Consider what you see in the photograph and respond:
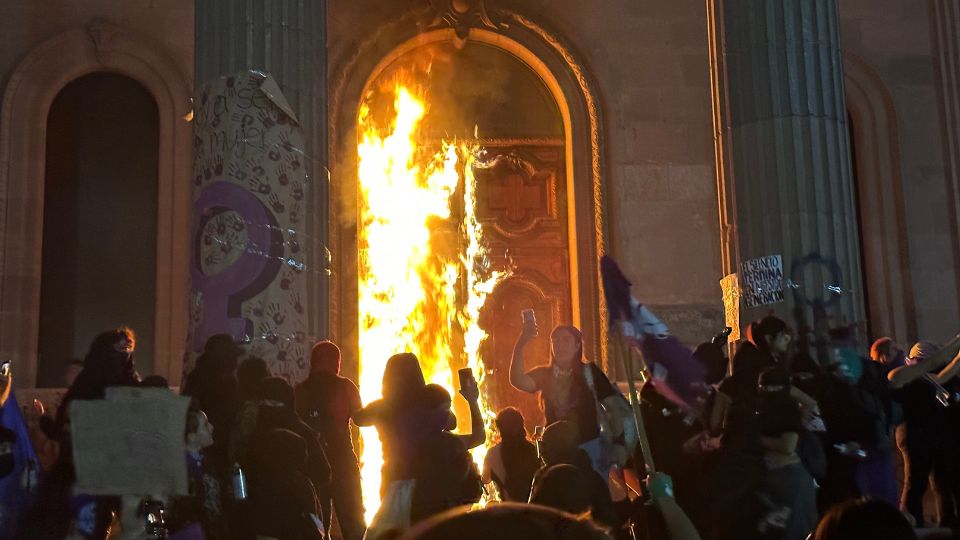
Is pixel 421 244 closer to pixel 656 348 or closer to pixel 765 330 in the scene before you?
pixel 765 330

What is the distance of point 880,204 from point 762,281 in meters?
5.90

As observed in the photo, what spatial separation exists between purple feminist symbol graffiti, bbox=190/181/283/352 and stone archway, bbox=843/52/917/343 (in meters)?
8.90

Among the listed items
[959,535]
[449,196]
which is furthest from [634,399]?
[449,196]

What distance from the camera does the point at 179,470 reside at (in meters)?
6.33

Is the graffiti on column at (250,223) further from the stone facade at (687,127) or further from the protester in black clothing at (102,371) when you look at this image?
the stone facade at (687,127)

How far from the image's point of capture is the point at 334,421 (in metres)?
8.51

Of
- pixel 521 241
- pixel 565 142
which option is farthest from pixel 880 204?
pixel 521 241

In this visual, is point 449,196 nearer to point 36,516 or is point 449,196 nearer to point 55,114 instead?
point 55,114

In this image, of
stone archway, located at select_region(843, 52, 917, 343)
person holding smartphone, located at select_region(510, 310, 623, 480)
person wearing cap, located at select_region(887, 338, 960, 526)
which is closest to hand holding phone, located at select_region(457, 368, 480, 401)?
person holding smartphone, located at select_region(510, 310, 623, 480)

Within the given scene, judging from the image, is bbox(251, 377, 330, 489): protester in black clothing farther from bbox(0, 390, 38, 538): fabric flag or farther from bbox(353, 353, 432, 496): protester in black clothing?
A: bbox(0, 390, 38, 538): fabric flag

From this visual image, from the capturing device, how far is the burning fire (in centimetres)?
1479

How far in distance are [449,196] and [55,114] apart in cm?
483

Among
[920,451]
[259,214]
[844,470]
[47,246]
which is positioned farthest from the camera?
[47,246]

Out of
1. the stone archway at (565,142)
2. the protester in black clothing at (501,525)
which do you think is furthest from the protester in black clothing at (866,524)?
the stone archway at (565,142)
